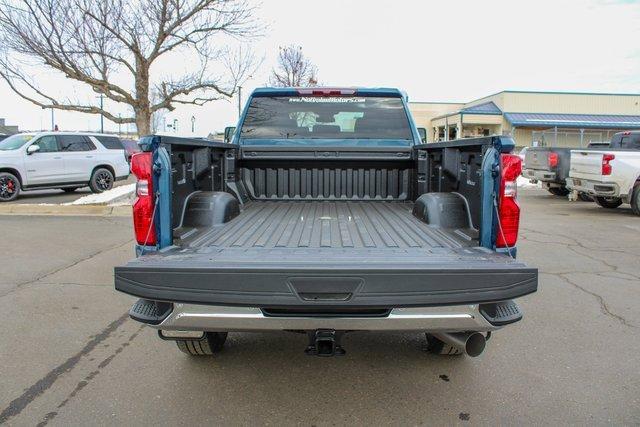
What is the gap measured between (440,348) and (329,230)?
4.22 feet

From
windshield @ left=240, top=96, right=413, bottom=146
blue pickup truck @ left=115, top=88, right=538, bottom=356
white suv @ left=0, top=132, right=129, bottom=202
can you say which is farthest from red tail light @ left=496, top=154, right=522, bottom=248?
white suv @ left=0, top=132, right=129, bottom=202

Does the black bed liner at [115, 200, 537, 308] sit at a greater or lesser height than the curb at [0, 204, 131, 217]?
greater

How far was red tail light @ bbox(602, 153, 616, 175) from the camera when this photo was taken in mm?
11781

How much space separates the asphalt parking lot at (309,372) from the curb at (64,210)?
6.39 meters

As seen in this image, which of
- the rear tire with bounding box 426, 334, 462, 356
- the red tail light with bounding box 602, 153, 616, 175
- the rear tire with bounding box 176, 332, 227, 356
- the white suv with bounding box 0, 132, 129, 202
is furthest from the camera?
the white suv with bounding box 0, 132, 129, 202

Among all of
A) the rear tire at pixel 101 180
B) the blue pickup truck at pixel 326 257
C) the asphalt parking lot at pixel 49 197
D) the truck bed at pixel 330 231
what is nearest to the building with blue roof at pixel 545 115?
the rear tire at pixel 101 180

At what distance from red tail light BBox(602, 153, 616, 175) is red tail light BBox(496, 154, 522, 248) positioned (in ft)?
33.3

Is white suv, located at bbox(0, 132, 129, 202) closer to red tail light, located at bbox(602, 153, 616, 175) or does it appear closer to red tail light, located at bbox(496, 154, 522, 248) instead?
red tail light, located at bbox(602, 153, 616, 175)

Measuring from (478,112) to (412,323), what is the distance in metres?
45.7

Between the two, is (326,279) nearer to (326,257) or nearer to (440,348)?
(326,257)

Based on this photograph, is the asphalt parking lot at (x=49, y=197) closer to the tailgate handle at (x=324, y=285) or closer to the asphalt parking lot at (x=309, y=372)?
the asphalt parking lot at (x=309, y=372)

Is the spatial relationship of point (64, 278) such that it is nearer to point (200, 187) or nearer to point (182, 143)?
point (200, 187)

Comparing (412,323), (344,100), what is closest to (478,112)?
(344,100)

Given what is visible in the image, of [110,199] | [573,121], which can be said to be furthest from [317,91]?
[573,121]
